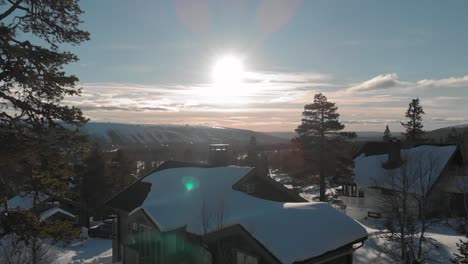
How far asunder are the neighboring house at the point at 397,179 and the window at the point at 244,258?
729 inches

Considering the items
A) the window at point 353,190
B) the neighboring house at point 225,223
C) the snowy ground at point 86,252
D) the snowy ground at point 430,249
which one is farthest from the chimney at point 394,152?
the snowy ground at point 86,252

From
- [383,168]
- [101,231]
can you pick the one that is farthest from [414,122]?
[101,231]

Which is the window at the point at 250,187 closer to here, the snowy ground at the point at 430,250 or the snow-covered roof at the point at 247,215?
the snow-covered roof at the point at 247,215

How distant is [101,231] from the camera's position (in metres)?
37.2

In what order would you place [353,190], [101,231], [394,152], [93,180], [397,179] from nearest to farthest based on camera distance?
1. [397,179]
2. [394,152]
3. [353,190]
4. [101,231]
5. [93,180]

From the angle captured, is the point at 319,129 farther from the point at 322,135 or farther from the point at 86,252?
the point at 86,252

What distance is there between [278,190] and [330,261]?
19.6 ft

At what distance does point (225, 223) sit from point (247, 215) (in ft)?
3.74

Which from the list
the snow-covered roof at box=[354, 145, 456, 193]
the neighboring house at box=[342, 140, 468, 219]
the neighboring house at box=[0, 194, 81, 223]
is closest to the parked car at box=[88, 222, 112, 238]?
the neighboring house at box=[0, 194, 81, 223]

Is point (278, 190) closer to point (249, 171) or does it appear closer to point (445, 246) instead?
point (249, 171)

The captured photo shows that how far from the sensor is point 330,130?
33594 millimetres

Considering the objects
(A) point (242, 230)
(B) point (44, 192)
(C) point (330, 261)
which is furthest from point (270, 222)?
(B) point (44, 192)

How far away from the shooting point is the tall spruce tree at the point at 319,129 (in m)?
33.1

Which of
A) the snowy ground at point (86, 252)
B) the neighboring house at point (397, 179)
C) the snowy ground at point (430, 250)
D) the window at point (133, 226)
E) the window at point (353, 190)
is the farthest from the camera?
the window at point (353, 190)
